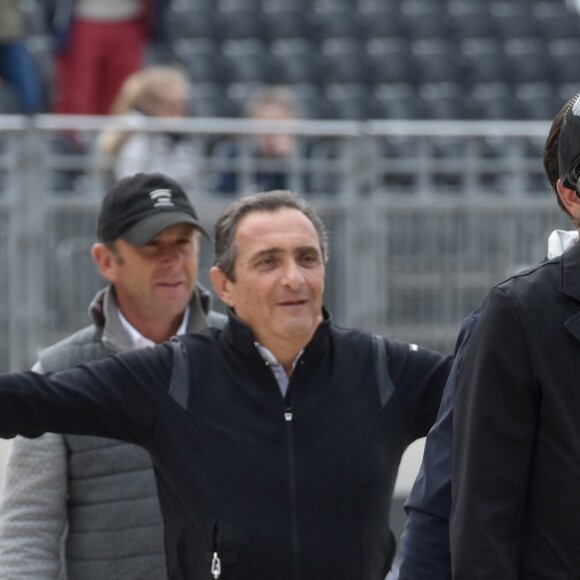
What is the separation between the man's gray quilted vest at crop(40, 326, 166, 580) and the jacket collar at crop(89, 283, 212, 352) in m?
0.28

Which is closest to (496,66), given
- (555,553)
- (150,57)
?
(150,57)

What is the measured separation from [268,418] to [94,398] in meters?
0.36

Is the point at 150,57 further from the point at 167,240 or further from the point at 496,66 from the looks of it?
the point at 167,240

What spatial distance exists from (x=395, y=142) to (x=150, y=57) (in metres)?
4.57

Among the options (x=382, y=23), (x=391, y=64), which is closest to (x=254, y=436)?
(x=391, y=64)

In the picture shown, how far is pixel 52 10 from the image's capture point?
10.2 meters

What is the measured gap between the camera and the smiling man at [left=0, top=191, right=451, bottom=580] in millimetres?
3225

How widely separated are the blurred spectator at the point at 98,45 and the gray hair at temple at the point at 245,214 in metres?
6.55

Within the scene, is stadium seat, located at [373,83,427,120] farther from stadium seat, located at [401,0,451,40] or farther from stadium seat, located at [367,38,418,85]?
stadium seat, located at [401,0,451,40]

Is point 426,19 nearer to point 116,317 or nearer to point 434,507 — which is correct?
point 116,317

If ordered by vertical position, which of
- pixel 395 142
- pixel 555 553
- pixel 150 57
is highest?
pixel 150 57

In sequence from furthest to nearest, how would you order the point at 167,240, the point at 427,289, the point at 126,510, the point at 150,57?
the point at 150,57 → the point at 427,289 → the point at 167,240 → the point at 126,510

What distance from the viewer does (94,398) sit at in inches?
130

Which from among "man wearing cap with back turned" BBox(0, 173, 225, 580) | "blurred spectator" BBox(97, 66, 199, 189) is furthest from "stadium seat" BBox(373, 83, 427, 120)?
"man wearing cap with back turned" BBox(0, 173, 225, 580)
